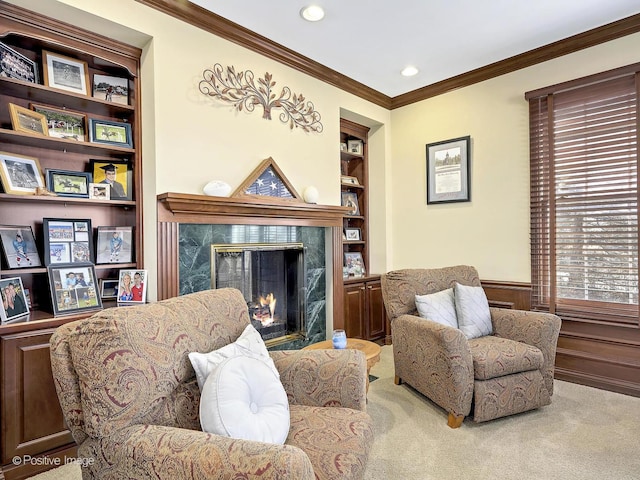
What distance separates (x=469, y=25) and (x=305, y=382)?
288 cm

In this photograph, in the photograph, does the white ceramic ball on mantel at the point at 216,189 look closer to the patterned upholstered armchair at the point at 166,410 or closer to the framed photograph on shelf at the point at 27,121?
A: the framed photograph on shelf at the point at 27,121

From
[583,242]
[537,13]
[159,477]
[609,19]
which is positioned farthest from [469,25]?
[159,477]

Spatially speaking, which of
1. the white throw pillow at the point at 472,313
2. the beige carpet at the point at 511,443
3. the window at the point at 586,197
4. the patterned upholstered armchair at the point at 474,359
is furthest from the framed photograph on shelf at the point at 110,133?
the window at the point at 586,197

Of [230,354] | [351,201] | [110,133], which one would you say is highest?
[110,133]

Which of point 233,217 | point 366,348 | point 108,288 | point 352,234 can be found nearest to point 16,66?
point 108,288

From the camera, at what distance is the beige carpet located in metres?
1.88

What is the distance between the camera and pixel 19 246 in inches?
83.7

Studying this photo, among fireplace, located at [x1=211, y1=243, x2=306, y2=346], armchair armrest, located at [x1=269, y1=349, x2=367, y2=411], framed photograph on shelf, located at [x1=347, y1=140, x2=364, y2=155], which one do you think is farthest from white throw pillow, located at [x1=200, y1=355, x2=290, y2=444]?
framed photograph on shelf, located at [x1=347, y1=140, x2=364, y2=155]

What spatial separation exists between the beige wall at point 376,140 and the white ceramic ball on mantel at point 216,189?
0.29ft

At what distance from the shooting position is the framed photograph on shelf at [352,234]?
170 inches

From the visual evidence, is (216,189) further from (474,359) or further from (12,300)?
(474,359)

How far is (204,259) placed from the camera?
2639 millimetres

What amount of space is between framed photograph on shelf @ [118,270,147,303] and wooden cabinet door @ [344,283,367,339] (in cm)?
204

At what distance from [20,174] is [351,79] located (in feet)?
9.72
